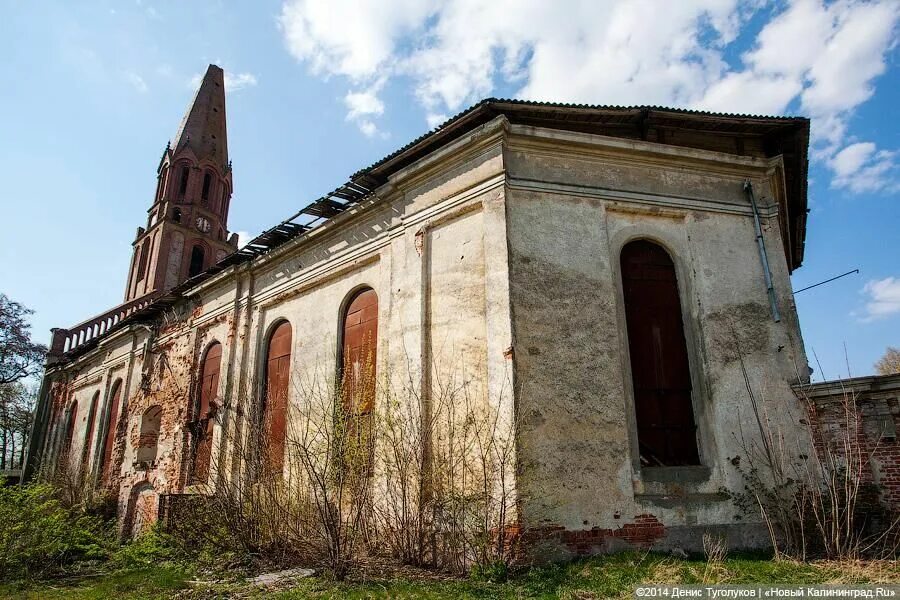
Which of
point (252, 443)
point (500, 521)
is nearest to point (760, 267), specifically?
point (500, 521)

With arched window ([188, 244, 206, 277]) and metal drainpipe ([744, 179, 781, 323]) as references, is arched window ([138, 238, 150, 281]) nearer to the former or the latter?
arched window ([188, 244, 206, 277])

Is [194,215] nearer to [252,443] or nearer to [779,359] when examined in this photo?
[252,443]

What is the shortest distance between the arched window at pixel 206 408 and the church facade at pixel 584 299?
151 centimetres

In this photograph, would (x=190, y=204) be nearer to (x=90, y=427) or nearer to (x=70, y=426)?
(x=70, y=426)

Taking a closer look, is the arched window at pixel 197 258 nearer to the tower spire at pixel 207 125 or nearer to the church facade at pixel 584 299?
the tower spire at pixel 207 125

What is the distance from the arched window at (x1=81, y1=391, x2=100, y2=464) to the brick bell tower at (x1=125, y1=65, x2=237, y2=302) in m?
10.1

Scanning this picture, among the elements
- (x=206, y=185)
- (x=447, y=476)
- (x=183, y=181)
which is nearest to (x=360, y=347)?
(x=447, y=476)

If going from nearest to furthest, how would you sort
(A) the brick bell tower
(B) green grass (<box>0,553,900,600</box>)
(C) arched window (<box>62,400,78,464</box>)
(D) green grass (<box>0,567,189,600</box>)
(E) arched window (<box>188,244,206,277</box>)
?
(B) green grass (<box>0,553,900,600</box>)
(D) green grass (<box>0,567,189,600</box>)
(C) arched window (<box>62,400,78,464</box>)
(A) the brick bell tower
(E) arched window (<box>188,244,206,277</box>)

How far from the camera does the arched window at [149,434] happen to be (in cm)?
1656

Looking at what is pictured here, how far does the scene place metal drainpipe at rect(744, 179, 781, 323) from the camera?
8.80 metres

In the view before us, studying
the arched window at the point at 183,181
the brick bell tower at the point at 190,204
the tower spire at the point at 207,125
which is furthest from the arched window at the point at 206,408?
the tower spire at the point at 207,125

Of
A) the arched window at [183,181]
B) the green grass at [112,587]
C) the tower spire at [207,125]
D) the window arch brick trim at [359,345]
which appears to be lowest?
the green grass at [112,587]

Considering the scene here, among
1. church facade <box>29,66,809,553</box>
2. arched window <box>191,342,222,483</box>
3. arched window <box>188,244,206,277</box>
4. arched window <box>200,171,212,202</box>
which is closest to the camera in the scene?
church facade <box>29,66,809,553</box>

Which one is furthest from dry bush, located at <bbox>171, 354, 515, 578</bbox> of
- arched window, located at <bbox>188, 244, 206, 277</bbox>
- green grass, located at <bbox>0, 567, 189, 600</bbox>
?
arched window, located at <bbox>188, 244, 206, 277</bbox>
